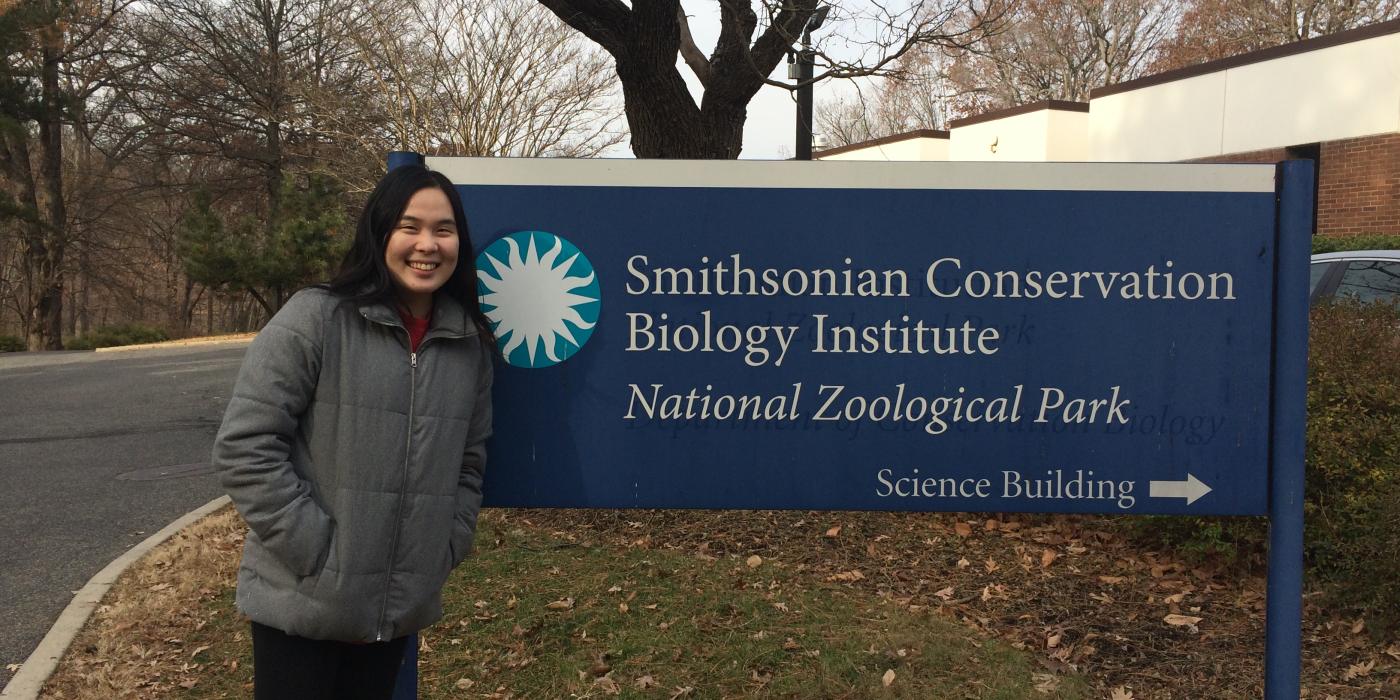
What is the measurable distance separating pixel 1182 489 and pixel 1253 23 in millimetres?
35167

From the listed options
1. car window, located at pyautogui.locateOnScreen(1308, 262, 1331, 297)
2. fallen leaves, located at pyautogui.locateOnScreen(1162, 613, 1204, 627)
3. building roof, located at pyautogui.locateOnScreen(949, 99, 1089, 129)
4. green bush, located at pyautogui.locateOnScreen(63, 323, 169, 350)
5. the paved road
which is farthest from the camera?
green bush, located at pyautogui.locateOnScreen(63, 323, 169, 350)

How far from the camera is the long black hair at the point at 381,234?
6.76ft

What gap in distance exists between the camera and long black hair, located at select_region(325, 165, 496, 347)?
6.76 feet

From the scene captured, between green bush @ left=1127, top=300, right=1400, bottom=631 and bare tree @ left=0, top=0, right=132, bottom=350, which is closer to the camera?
green bush @ left=1127, top=300, right=1400, bottom=631

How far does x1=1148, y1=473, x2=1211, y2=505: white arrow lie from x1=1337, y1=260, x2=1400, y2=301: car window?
643 centimetres

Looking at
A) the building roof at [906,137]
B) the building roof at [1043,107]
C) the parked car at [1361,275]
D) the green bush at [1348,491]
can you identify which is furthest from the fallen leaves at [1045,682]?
the building roof at [906,137]

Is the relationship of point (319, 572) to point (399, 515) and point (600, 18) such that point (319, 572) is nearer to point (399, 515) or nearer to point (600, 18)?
point (399, 515)

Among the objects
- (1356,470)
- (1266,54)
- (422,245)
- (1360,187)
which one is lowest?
(1356,470)

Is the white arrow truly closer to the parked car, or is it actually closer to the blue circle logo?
the blue circle logo

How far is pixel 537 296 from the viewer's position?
2.42 meters

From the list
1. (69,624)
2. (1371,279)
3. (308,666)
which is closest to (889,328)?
(308,666)

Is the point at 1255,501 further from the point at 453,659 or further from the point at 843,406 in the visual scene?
the point at 453,659

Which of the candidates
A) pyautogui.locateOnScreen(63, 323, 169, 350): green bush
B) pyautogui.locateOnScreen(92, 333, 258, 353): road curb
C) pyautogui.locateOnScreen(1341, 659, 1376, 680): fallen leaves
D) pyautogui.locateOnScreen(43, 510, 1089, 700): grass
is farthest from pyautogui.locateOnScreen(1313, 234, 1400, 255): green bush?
pyautogui.locateOnScreen(63, 323, 169, 350): green bush

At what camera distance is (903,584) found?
4.82 m
